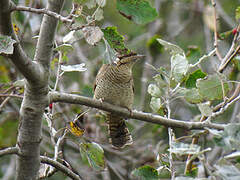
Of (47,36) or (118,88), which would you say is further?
(118,88)

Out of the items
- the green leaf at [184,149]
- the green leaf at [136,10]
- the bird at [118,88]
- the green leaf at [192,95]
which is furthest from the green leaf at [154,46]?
the green leaf at [184,149]

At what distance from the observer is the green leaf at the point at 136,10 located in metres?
1.69

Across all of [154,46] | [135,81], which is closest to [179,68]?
[154,46]

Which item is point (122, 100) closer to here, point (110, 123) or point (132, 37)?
point (110, 123)

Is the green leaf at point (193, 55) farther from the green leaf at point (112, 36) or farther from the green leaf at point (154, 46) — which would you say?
the green leaf at point (112, 36)

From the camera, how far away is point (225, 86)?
1.82 metres

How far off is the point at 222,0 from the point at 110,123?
13.4ft

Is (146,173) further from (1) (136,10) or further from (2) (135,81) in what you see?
(2) (135,81)

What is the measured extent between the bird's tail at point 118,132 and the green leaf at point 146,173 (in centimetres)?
111

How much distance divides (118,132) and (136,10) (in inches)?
55.7

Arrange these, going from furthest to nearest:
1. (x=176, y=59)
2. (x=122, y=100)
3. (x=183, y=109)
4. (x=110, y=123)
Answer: (x=183, y=109), (x=110, y=123), (x=122, y=100), (x=176, y=59)

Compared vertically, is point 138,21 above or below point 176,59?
above

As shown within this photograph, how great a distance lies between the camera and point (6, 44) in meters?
1.28

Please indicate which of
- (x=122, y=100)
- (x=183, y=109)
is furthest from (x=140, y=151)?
(x=122, y=100)
